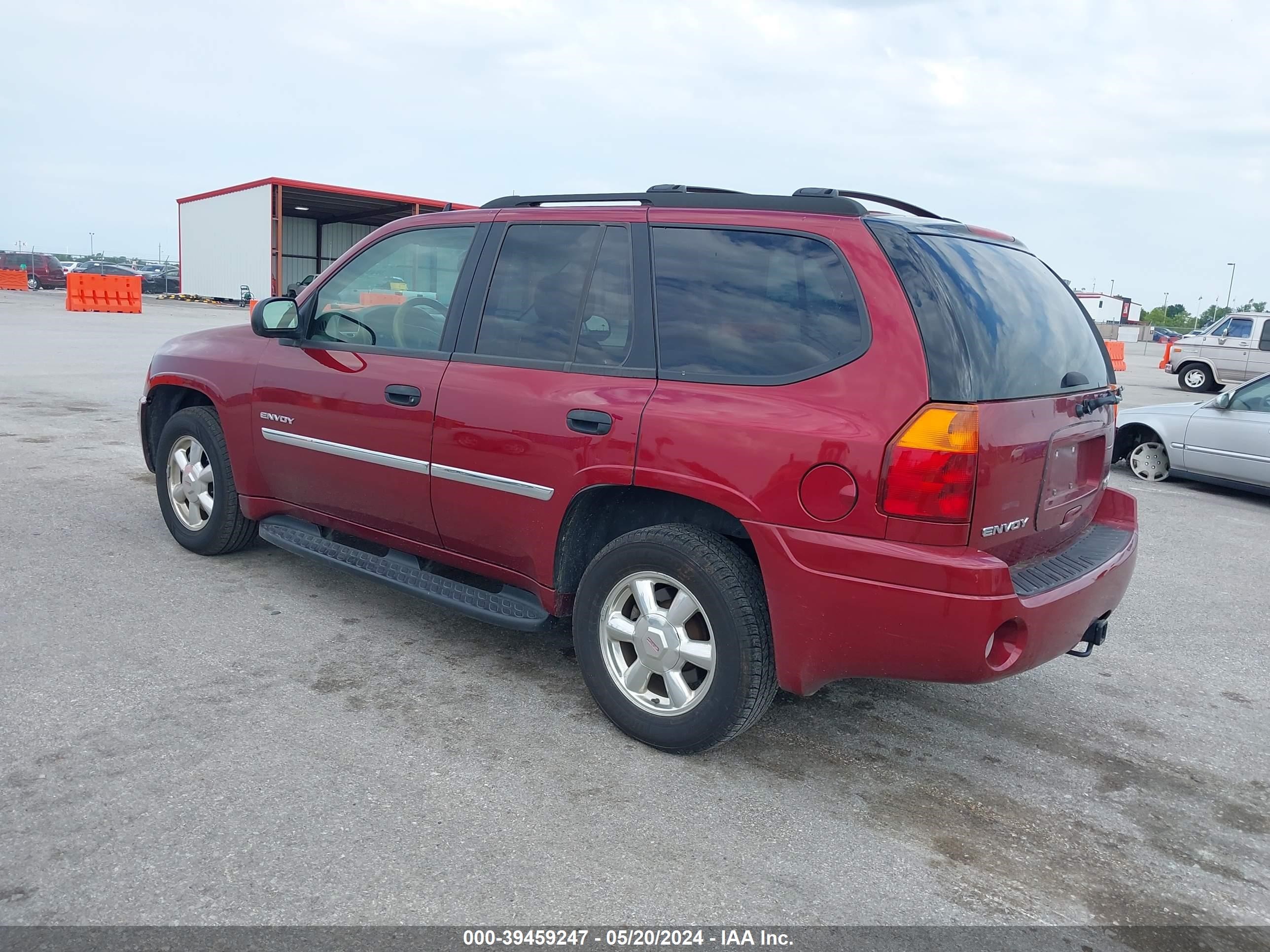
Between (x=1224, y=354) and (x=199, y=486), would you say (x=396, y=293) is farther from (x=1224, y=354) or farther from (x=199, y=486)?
(x=1224, y=354)

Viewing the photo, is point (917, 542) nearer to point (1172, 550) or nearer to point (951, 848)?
point (951, 848)

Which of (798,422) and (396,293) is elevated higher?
(396,293)

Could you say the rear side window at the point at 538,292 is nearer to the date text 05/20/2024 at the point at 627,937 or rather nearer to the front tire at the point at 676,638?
the front tire at the point at 676,638

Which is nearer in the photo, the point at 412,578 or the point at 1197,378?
the point at 412,578

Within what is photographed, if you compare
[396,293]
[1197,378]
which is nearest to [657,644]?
[396,293]

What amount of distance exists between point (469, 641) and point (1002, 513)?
2.37 m

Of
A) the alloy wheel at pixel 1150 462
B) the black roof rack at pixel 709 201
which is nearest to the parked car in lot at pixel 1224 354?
the alloy wheel at pixel 1150 462

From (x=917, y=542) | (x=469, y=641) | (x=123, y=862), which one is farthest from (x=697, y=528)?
(x=123, y=862)

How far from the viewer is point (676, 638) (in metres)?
3.37

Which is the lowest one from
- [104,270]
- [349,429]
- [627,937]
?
[627,937]

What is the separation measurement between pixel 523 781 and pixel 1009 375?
77.9 inches

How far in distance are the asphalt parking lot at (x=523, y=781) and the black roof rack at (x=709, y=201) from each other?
73.1 inches

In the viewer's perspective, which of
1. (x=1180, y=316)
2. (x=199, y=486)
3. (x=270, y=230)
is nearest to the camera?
(x=199, y=486)

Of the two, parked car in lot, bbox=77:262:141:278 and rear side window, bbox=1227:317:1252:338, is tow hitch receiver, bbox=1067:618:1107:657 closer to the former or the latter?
rear side window, bbox=1227:317:1252:338
